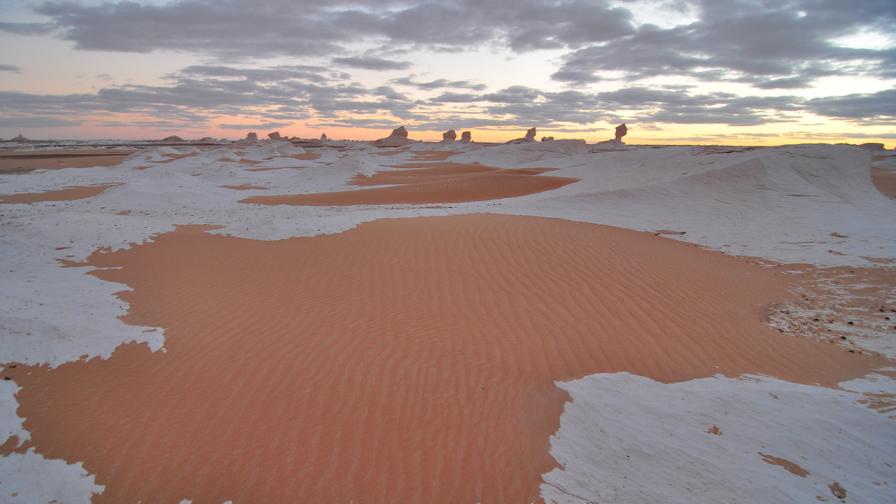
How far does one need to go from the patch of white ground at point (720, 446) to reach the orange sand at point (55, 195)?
2713cm

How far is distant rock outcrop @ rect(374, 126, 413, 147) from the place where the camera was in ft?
369

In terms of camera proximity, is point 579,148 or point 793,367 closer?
point 793,367

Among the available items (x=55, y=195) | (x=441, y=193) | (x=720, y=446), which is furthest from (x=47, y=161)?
(x=720, y=446)

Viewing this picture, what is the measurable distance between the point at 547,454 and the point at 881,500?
220 centimetres

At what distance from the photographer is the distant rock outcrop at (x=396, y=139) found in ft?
369

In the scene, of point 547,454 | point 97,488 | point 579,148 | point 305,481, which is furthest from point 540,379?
point 579,148

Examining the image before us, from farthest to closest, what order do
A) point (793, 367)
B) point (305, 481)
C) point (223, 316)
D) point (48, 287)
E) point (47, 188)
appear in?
point (47, 188), point (48, 287), point (223, 316), point (793, 367), point (305, 481)

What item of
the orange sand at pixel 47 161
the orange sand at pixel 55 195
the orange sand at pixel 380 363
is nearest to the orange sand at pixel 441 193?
the orange sand at pixel 55 195

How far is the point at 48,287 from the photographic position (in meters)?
7.55

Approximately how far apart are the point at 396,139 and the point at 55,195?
94.8 meters

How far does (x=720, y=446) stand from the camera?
12.2 ft

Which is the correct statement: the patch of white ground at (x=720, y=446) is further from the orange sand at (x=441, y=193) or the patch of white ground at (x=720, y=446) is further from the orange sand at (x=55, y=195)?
the orange sand at (x=55, y=195)

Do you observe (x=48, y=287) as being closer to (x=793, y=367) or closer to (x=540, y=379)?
(x=540, y=379)

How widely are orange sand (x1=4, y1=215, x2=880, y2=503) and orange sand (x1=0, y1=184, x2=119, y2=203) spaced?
57.0 feet
